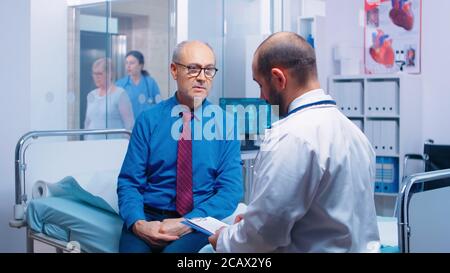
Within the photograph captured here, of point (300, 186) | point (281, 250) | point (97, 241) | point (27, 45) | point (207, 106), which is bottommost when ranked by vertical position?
point (97, 241)

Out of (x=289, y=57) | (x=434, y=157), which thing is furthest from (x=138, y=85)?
(x=289, y=57)

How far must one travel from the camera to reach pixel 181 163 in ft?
8.25

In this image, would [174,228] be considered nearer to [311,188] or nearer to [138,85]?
[311,188]

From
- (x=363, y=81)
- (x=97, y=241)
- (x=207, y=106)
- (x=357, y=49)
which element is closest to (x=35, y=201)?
(x=97, y=241)

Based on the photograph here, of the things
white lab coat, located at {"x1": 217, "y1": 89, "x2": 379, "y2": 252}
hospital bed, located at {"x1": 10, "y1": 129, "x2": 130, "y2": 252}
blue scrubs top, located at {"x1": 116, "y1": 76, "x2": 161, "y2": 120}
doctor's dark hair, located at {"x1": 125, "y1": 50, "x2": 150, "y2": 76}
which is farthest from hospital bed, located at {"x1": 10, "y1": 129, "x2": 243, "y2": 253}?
doctor's dark hair, located at {"x1": 125, "y1": 50, "x2": 150, "y2": 76}

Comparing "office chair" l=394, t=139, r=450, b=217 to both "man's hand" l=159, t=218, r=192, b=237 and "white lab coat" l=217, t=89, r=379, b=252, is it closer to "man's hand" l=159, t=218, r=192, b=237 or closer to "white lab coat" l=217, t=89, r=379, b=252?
"man's hand" l=159, t=218, r=192, b=237

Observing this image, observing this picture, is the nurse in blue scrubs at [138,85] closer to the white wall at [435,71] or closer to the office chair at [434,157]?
the office chair at [434,157]

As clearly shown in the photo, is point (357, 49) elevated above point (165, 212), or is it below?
above

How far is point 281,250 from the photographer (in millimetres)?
1688

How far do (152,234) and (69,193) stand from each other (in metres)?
0.88

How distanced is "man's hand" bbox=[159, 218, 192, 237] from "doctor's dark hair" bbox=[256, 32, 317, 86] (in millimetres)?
910

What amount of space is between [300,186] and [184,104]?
3.76ft

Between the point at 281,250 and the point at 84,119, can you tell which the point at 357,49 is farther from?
the point at 281,250

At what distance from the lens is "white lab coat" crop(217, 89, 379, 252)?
1.57 m
